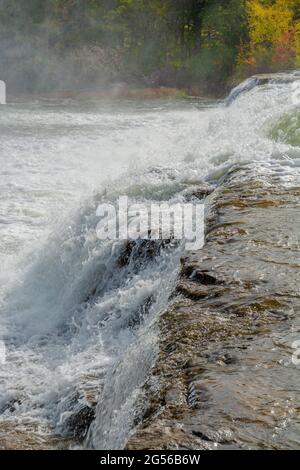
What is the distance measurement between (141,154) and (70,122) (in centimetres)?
616

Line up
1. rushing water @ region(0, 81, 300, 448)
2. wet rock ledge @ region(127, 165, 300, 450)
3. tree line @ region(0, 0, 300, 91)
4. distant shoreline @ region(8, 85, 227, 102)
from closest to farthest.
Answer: wet rock ledge @ region(127, 165, 300, 450) < rushing water @ region(0, 81, 300, 448) < distant shoreline @ region(8, 85, 227, 102) < tree line @ region(0, 0, 300, 91)

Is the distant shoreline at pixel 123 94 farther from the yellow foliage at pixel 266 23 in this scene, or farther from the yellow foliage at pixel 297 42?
the yellow foliage at pixel 297 42

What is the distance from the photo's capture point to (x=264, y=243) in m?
4.87

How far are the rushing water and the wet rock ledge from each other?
21 cm

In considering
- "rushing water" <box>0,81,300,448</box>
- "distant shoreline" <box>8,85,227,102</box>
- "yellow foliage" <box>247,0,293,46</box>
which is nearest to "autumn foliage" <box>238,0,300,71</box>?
"yellow foliage" <box>247,0,293,46</box>

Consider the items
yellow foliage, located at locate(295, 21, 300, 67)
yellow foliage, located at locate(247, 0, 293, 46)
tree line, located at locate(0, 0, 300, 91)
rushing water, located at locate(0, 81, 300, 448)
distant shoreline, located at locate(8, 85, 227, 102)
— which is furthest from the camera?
tree line, located at locate(0, 0, 300, 91)

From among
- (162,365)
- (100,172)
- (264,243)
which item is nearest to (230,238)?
(264,243)

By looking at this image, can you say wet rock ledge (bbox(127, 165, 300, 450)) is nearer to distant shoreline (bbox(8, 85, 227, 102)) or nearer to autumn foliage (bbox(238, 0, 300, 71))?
distant shoreline (bbox(8, 85, 227, 102))

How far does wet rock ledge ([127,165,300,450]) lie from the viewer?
279cm

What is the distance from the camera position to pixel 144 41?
31172 millimetres

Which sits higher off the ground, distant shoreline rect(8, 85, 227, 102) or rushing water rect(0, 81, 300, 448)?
rushing water rect(0, 81, 300, 448)

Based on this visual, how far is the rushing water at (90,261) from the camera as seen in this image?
4.38 meters

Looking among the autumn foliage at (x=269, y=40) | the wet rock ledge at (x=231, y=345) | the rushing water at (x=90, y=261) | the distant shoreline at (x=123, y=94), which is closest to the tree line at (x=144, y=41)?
the autumn foliage at (x=269, y=40)

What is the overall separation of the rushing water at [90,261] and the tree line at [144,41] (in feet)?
45.8
